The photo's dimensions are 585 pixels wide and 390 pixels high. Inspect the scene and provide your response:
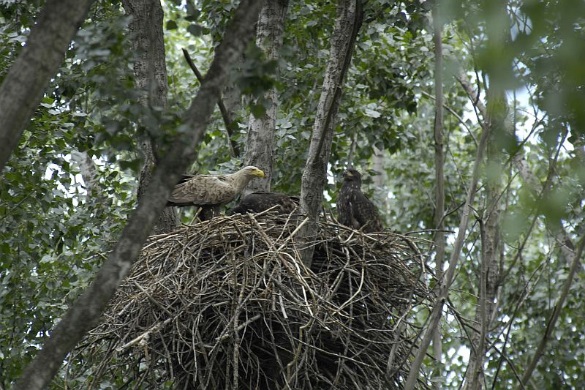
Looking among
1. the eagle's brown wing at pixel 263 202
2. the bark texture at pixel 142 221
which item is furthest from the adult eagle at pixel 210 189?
the bark texture at pixel 142 221

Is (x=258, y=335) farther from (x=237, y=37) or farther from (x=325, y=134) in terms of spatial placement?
(x=237, y=37)

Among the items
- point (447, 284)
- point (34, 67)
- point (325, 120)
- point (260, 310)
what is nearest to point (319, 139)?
point (325, 120)

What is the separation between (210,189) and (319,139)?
254 centimetres

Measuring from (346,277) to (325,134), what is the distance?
1.24 m

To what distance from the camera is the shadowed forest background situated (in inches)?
152

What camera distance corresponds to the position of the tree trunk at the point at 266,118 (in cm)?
748

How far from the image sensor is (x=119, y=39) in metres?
4.18

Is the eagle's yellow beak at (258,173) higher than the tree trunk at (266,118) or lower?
lower

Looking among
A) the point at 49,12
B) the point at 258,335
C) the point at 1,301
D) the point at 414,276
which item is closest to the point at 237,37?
the point at 49,12

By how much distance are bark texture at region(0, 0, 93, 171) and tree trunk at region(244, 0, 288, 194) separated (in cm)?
375

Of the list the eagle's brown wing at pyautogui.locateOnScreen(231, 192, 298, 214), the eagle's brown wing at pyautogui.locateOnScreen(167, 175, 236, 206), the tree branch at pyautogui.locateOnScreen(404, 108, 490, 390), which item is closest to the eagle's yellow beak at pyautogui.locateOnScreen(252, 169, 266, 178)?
the eagle's brown wing at pyautogui.locateOnScreen(231, 192, 298, 214)

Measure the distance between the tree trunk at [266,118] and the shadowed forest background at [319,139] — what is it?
2cm

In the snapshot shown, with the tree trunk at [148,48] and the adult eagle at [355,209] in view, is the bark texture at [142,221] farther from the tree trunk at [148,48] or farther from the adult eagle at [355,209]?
the adult eagle at [355,209]

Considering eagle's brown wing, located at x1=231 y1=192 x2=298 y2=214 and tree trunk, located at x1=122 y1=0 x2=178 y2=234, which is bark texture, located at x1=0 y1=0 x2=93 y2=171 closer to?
tree trunk, located at x1=122 y1=0 x2=178 y2=234
